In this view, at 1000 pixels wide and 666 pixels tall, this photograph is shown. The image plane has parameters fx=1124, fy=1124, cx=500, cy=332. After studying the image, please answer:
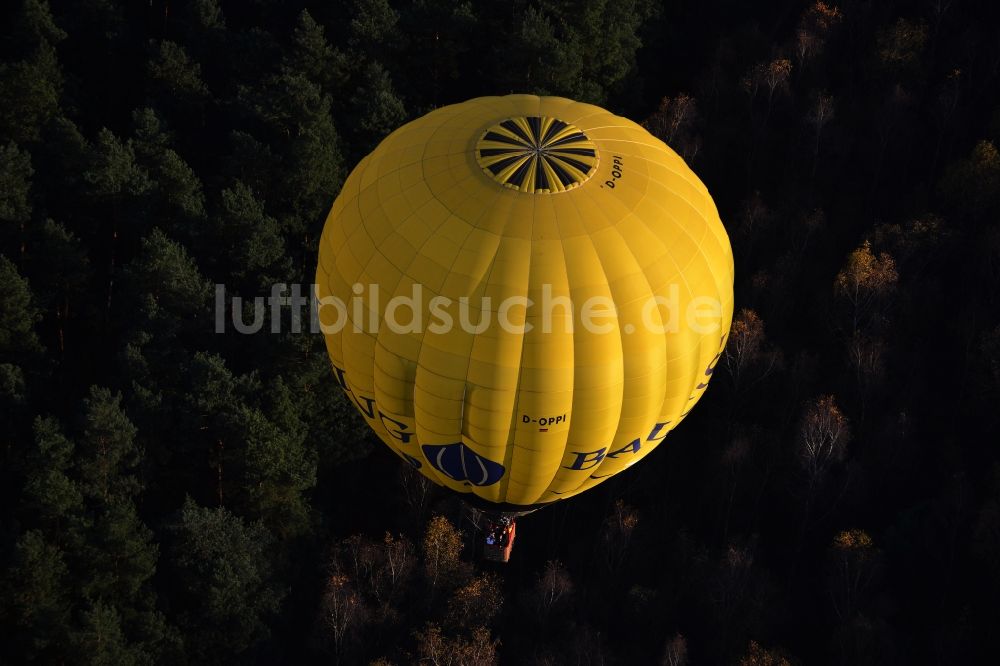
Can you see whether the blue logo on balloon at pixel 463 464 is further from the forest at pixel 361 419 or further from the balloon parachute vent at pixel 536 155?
the forest at pixel 361 419

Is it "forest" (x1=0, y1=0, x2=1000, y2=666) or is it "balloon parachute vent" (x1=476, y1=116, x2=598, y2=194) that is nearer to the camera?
"balloon parachute vent" (x1=476, y1=116, x2=598, y2=194)

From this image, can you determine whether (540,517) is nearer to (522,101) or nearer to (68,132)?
(522,101)

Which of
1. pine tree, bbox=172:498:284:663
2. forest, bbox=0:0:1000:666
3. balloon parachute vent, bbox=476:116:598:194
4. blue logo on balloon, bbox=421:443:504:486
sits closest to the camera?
balloon parachute vent, bbox=476:116:598:194

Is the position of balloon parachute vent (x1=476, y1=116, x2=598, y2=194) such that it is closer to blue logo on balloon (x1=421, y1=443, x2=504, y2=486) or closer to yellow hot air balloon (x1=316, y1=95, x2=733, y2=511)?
yellow hot air balloon (x1=316, y1=95, x2=733, y2=511)

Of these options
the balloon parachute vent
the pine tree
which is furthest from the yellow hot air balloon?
the pine tree

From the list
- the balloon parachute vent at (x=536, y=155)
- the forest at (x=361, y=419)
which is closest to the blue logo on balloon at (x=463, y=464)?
the balloon parachute vent at (x=536, y=155)

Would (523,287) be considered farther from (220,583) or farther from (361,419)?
(361,419)

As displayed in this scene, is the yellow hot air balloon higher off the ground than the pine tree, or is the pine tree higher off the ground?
the yellow hot air balloon
